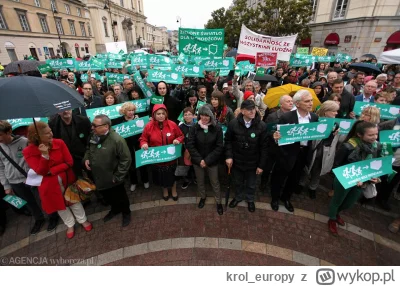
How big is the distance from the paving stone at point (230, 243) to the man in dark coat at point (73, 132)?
2819 mm

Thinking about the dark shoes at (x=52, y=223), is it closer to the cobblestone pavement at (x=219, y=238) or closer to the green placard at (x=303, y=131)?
the cobblestone pavement at (x=219, y=238)

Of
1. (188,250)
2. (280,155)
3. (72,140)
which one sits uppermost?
(72,140)

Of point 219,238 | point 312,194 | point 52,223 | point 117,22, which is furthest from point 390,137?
point 117,22

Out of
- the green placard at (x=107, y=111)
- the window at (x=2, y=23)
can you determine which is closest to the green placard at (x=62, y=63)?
the green placard at (x=107, y=111)

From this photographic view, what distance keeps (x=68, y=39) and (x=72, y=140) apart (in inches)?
1992

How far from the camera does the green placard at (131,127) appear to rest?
3.89 metres

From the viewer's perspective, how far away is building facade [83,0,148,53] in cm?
5019

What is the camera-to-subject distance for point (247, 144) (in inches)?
133

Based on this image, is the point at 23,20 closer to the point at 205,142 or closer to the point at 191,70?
the point at 191,70

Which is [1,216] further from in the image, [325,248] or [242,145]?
[325,248]

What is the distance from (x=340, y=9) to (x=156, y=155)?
27.8 metres

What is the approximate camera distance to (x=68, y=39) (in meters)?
41.7

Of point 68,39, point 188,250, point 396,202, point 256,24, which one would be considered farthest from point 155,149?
point 68,39

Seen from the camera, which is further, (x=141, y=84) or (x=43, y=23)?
(x=43, y=23)
